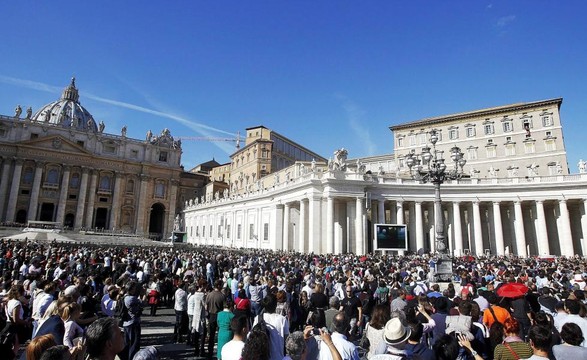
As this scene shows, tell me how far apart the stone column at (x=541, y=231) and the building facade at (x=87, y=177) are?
58.0 m

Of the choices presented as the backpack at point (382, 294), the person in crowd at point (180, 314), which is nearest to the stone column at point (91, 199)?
the person in crowd at point (180, 314)

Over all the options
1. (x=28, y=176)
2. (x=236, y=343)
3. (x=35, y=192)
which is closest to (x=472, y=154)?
(x=236, y=343)

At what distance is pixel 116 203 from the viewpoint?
5947cm

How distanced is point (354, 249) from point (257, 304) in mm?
24388

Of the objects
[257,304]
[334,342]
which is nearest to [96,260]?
[257,304]

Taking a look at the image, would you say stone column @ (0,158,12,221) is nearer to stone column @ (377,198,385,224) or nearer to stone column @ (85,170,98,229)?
stone column @ (85,170,98,229)

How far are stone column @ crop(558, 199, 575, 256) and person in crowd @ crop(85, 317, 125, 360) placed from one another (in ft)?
135

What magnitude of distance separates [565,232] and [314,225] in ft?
83.2

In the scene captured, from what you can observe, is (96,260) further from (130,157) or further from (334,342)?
(130,157)

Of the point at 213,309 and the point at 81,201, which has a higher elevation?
the point at 81,201

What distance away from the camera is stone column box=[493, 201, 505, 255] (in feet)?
109

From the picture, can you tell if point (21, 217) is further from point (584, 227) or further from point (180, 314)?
point (584, 227)

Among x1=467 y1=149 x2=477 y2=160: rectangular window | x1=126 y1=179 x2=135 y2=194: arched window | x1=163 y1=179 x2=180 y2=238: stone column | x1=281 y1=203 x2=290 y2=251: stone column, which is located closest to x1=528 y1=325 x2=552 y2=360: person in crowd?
x1=281 y1=203 x2=290 y2=251: stone column

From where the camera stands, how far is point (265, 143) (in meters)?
56.1
